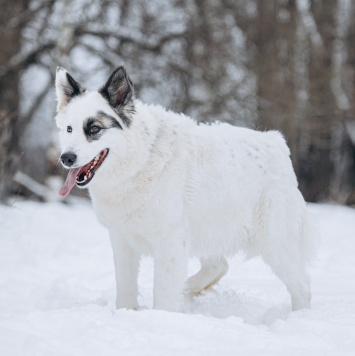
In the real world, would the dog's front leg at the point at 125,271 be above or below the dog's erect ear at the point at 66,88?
below

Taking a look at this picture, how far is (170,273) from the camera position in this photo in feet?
17.1

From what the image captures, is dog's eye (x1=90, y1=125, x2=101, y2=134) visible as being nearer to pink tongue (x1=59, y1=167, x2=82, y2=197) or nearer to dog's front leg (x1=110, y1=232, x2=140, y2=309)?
pink tongue (x1=59, y1=167, x2=82, y2=197)

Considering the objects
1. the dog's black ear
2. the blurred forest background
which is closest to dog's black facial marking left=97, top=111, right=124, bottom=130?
the dog's black ear

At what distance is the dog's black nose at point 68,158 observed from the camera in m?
4.75

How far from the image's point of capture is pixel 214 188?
5488mm

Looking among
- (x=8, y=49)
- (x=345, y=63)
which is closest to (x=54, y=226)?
(x=8, y=49)

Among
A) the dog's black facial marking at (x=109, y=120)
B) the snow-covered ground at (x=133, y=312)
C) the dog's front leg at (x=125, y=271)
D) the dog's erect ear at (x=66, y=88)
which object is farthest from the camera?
the dog's front leg at (x=125, y=271)

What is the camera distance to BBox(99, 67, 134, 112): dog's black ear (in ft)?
16.8

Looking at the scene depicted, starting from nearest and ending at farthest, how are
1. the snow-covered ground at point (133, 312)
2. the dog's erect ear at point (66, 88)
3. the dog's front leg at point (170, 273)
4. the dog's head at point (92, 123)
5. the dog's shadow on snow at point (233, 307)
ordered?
1. the snow-covered ground at point (133, 312)
2. the dog's head at point (92, 123)
3. the dog's front leg at point (170, 273)
4. the dog's erect ear at point (66, 88)
5. the dog's shadow on snow at point (233, 307)

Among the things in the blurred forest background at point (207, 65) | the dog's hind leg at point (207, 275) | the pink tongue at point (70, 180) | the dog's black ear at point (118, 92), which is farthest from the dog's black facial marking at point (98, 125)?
the blurred forest background at point (207, 65)

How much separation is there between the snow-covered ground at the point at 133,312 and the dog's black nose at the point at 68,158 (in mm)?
1033

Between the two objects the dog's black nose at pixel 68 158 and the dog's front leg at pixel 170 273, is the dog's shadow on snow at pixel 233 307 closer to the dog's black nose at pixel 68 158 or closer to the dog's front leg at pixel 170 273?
the dog's front leg at pixel 170 273

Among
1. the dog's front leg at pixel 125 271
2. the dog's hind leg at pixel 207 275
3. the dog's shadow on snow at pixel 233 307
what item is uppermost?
the dog's front leg at pixel 125 271

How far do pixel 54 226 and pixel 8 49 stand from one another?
6208mm
